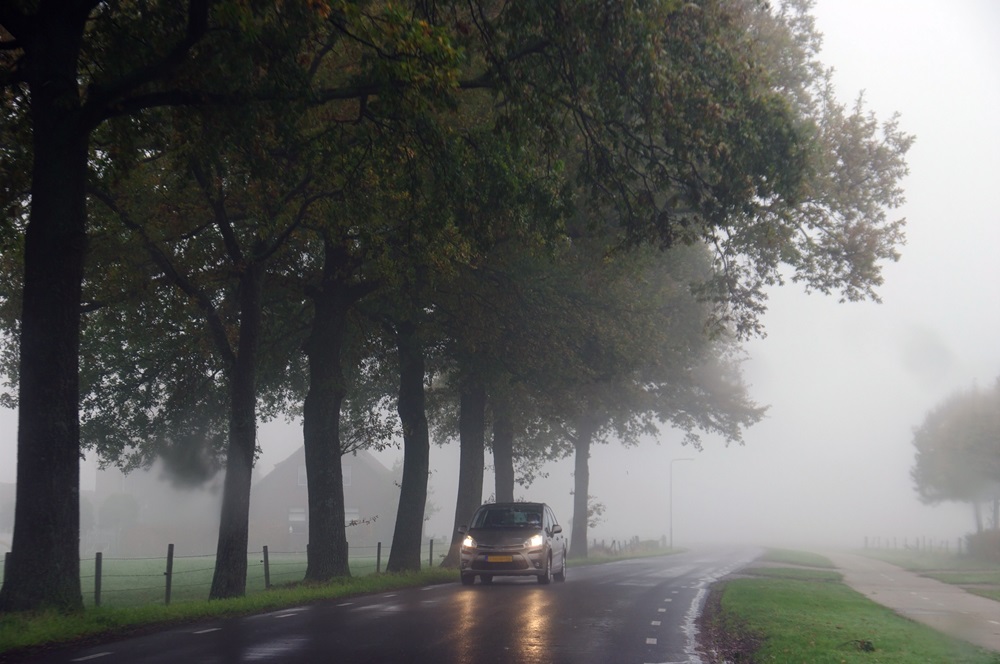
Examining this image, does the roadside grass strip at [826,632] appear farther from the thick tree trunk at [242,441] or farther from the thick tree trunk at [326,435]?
the thick tree trunk at [242,441]

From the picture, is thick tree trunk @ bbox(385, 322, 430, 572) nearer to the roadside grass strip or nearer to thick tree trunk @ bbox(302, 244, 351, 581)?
thick tree trunk @ bbox(302, 244, 351, 581)

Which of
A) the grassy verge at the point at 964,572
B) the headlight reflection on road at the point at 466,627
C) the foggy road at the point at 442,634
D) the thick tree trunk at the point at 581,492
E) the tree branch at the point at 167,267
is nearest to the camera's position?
the foggy road at the point at 442,634

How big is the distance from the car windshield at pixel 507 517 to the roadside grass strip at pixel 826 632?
4977 mm

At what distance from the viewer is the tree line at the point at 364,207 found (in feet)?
44.0

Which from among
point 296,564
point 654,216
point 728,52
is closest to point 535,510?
point 654,216

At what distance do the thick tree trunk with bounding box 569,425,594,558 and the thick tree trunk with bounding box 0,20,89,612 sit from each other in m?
37.2

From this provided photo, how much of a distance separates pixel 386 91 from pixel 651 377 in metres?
34.4

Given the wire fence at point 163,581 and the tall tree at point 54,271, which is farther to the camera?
the wire fence at point 163,581

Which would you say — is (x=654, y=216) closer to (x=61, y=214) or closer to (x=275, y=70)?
(x=275, y=70)

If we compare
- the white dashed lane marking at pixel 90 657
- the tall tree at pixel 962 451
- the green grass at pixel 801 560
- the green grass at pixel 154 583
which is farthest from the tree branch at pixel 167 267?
the tall tree at pixel 962 451

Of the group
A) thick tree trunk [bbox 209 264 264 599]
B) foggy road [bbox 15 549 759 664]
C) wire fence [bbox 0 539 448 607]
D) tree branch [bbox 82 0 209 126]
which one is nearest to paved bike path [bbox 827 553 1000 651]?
foggy road [bbox 15 549 759 664]

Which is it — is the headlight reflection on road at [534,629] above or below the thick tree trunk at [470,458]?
below

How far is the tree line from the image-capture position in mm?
13422

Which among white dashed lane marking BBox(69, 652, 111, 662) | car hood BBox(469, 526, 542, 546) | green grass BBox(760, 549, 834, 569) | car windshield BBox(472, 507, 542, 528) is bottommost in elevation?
green grass BBox(760, 549, 834, 569)
